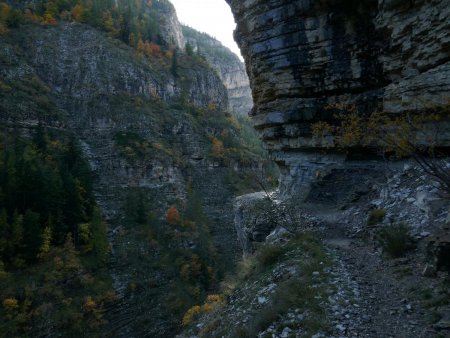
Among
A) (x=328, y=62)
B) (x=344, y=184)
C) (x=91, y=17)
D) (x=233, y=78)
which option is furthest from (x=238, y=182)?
(x=233, y=78)

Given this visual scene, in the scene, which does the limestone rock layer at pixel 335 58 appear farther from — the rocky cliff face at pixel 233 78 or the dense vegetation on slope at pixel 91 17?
the rocky cliff face at pixel 233 78

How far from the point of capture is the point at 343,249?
10.7 meters

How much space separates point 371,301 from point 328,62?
45.2 feet

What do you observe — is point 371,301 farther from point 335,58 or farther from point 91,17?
point 91,17

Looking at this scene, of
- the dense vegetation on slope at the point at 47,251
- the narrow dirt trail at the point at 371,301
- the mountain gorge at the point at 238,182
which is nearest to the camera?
the narrow dirt trail at the point at 371,301

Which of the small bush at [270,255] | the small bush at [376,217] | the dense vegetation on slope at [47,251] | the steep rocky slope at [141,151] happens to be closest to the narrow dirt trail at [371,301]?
the small bush at [376,217]

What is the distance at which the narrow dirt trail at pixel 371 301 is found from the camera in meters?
5.51

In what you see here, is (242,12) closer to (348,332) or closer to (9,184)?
(348,332)

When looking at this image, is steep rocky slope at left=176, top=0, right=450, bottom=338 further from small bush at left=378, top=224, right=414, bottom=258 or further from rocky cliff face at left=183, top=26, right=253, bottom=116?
rocky cliff face at left=183, top=26, right=253, bottom=116

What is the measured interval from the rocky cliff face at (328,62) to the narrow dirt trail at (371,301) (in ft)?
20.3

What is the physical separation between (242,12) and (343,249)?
1612 cm

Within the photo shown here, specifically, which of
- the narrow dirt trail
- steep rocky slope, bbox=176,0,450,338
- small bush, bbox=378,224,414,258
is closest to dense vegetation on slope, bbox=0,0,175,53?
steep rocky slope, bbox=176,0,450,338

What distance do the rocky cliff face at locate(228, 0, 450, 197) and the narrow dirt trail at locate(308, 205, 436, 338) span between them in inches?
244

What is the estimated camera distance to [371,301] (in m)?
6.68
